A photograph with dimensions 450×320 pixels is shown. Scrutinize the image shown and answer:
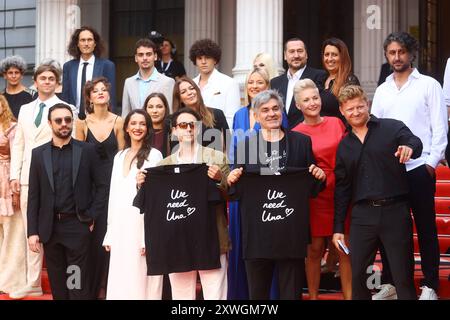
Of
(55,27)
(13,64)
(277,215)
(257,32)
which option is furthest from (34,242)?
(55,27)

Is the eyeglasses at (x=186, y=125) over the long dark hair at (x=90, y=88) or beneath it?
beneath

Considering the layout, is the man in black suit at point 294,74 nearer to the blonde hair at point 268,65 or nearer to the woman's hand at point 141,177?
the blonde hair at point 268,65

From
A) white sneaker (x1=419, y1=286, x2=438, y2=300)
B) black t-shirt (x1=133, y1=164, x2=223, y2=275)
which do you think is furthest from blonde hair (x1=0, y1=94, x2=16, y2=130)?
white sneaker (x1=419, y1=286, x2=438, y2=300)

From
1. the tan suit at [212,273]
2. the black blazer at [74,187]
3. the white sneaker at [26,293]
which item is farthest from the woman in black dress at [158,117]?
the white sneaker at [26,293]

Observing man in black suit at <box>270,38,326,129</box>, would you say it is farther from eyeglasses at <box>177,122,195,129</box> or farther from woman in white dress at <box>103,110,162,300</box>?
woman in white dress at <box>103,110,162,300</box>

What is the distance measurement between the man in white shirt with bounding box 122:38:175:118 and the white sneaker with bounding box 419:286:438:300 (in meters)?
3.74

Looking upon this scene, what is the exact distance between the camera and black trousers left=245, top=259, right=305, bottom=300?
8.12 metres

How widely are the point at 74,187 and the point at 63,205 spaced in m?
0.20

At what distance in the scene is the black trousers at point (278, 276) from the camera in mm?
8125

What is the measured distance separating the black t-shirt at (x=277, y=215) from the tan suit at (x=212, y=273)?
16.0 inches

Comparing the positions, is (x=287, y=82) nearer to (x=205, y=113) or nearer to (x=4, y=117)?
(x=205, y=113)

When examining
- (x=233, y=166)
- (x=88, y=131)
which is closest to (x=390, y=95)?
(x=233, y=166)

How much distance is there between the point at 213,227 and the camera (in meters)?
8.50

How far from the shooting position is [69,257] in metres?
9.34
